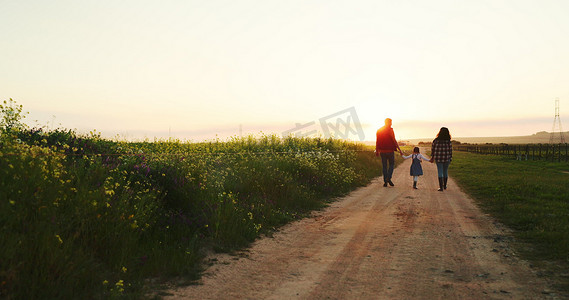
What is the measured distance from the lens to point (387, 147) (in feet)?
54.2

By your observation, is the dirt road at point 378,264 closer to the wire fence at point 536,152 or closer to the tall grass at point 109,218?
the tall grass at point 109,218

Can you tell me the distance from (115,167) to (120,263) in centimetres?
284

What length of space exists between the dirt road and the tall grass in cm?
64

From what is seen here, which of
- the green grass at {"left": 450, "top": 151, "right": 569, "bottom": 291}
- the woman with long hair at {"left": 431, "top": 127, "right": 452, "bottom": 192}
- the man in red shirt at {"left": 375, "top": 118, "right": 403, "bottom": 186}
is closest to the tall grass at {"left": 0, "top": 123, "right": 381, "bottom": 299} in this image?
the green grass at {"left": 450, "top": 151, "right": 569, "bottom": 291}

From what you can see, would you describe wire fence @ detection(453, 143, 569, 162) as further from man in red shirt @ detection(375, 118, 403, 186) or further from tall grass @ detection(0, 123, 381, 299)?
tall grass @ detection(0, 123, 381, 299)

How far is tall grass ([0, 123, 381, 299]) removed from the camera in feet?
13.4

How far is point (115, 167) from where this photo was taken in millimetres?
7152

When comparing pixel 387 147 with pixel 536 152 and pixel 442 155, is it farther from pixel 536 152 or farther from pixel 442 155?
pixel 536 152

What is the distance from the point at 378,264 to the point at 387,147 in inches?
459

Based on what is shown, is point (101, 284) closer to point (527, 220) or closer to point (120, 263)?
point (120, 263)

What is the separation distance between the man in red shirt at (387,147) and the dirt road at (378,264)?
723 centimetres

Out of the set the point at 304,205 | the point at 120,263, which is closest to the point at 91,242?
the point at 120,263

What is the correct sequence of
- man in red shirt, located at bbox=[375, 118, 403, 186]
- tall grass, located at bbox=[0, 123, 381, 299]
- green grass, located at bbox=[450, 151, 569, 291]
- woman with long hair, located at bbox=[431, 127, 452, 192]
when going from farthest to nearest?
man in red shirt, located at bbox=[375, 118, 403, 186], woman with long hair, located at bbox=[431, 127, 452, 192], green grass, located at bbox=[450, 151, 569, 291], tall grass, located at bbox=[0, 123, 381, 299]

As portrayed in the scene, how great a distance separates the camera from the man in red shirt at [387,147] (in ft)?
53.7
